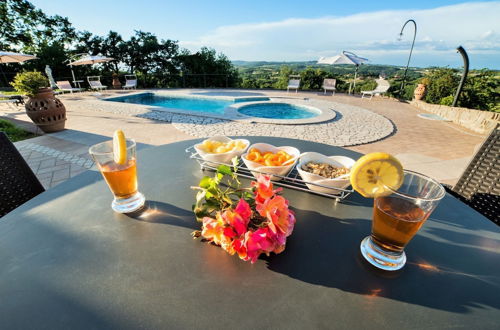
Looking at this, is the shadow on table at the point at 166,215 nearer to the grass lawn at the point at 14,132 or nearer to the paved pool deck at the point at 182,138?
the paved pool deck at the point at 182,138

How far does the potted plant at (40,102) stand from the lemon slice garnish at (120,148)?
603cm

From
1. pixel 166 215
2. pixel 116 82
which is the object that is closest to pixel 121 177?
pixel 166 215

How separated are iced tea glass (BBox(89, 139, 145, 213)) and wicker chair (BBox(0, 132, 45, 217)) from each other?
681 mm

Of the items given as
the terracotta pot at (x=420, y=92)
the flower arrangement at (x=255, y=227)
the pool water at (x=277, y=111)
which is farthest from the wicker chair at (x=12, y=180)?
the terracotta pot at (x=420, y=92)

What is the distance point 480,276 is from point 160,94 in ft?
→ 47.0

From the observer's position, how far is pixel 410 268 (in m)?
0.67

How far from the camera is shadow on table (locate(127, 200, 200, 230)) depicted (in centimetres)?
86

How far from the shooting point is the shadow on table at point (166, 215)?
86 centimetres

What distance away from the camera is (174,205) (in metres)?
0.96

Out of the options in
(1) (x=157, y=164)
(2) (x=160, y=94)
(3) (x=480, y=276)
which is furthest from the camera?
(2) (x=160, y=94)

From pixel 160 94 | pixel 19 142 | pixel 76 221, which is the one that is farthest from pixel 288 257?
pixel 160 94

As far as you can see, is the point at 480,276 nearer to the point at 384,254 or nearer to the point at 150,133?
the point at 384,254

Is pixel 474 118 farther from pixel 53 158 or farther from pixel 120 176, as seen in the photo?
pixel 53 158

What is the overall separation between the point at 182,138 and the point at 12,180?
162 inches
